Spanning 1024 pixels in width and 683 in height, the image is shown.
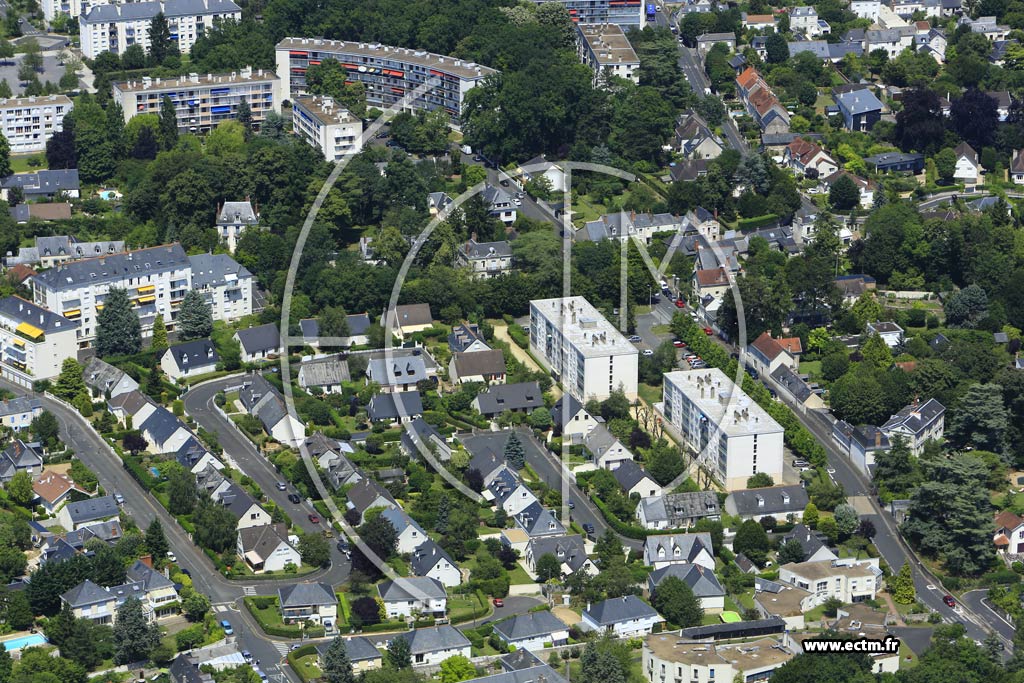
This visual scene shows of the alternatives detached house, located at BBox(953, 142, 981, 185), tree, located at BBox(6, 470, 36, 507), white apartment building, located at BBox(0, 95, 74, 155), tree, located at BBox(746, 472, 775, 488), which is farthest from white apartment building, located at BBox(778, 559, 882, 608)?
white apartment building, located at BBox(0, 95, 74, 155)

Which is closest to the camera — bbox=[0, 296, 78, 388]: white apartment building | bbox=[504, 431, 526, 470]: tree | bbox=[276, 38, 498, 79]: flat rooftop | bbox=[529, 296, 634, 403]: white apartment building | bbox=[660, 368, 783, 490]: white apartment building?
bbox=[660, 368, 783, 490]: white apartment building

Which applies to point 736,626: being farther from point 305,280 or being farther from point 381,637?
point 305,280

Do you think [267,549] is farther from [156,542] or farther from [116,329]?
[116,329]

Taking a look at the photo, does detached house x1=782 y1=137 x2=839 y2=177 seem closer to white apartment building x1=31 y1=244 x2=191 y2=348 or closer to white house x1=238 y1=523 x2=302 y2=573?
white apartment building x1=31 y1=244 x2=191 y2=348

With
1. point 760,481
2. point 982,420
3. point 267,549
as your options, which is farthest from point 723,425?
point 267,549

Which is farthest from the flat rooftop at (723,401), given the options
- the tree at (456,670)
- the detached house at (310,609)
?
the detached house at (310,609)

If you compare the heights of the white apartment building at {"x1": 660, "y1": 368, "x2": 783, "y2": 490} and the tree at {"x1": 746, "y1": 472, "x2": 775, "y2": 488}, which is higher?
the white apartment building at {"x1": 660, "y1": 368, "x2": 783, "y2": 490}

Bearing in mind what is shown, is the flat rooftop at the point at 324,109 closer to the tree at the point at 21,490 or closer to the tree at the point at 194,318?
the tree at the point at 194,318

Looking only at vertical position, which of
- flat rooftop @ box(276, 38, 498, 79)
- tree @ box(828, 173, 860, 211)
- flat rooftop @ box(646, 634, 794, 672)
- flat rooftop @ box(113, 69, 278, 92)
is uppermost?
flat rooftop @ box(276, 38, 498, 79)
